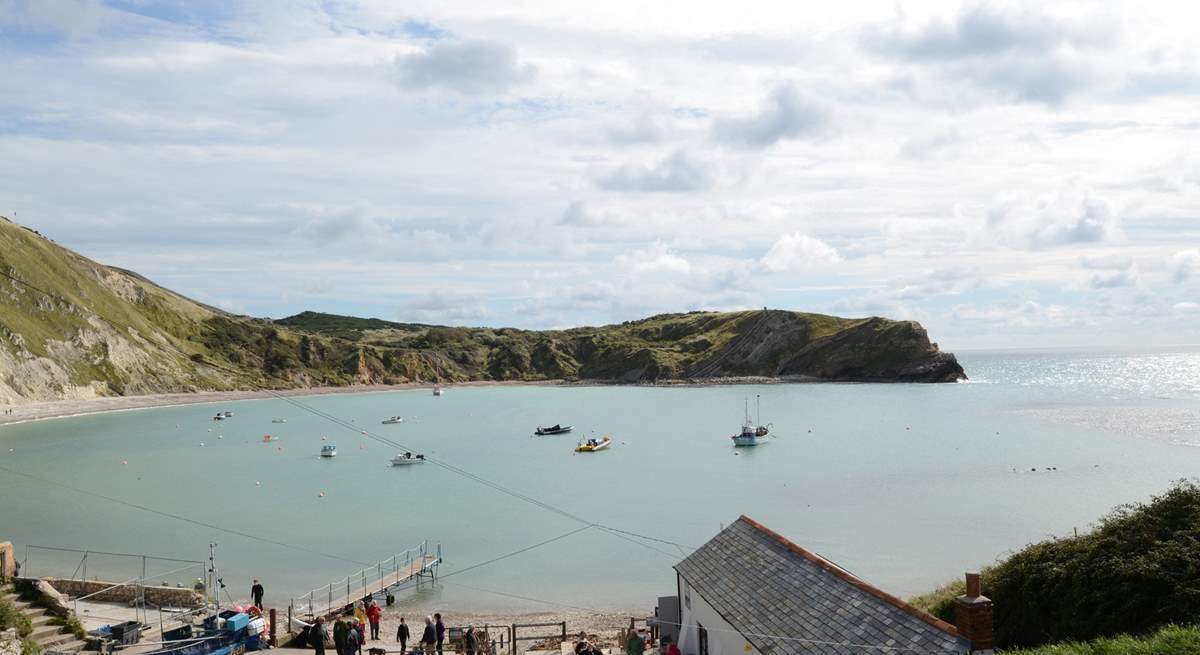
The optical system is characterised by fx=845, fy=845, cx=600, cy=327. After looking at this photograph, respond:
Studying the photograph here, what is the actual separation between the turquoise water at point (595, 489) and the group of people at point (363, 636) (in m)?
8.57

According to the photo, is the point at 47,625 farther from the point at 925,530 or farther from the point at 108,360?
the point at 108,360

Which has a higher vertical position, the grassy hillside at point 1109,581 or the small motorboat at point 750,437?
the grassy hillside at point 1109,581

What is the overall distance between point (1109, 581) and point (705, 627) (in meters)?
8.80

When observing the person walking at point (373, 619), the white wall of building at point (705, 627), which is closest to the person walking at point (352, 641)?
the person walking at point (373, 619)

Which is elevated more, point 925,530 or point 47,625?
point 47,625

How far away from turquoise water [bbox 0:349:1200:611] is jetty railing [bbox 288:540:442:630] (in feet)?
4.23

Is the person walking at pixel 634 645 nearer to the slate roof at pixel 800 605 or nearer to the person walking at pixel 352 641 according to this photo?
the slate roof at pixel 800 605

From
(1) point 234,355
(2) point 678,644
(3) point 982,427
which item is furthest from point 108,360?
(2) point 678,644

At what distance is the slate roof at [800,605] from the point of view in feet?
45.6

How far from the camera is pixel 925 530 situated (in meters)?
46.7

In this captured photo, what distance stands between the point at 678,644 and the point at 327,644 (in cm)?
963

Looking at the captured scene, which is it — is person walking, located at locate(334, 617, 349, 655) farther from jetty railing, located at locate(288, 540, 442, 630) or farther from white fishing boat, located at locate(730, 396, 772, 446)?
white fishing boat, located at locate(730, 396, 772, 446)

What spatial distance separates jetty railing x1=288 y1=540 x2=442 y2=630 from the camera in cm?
3131

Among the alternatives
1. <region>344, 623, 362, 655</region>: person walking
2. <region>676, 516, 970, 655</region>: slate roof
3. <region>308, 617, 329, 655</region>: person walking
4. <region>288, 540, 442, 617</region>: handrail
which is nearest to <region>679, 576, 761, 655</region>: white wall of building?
<region>676, 516, 970, 655</region>: slate roof
